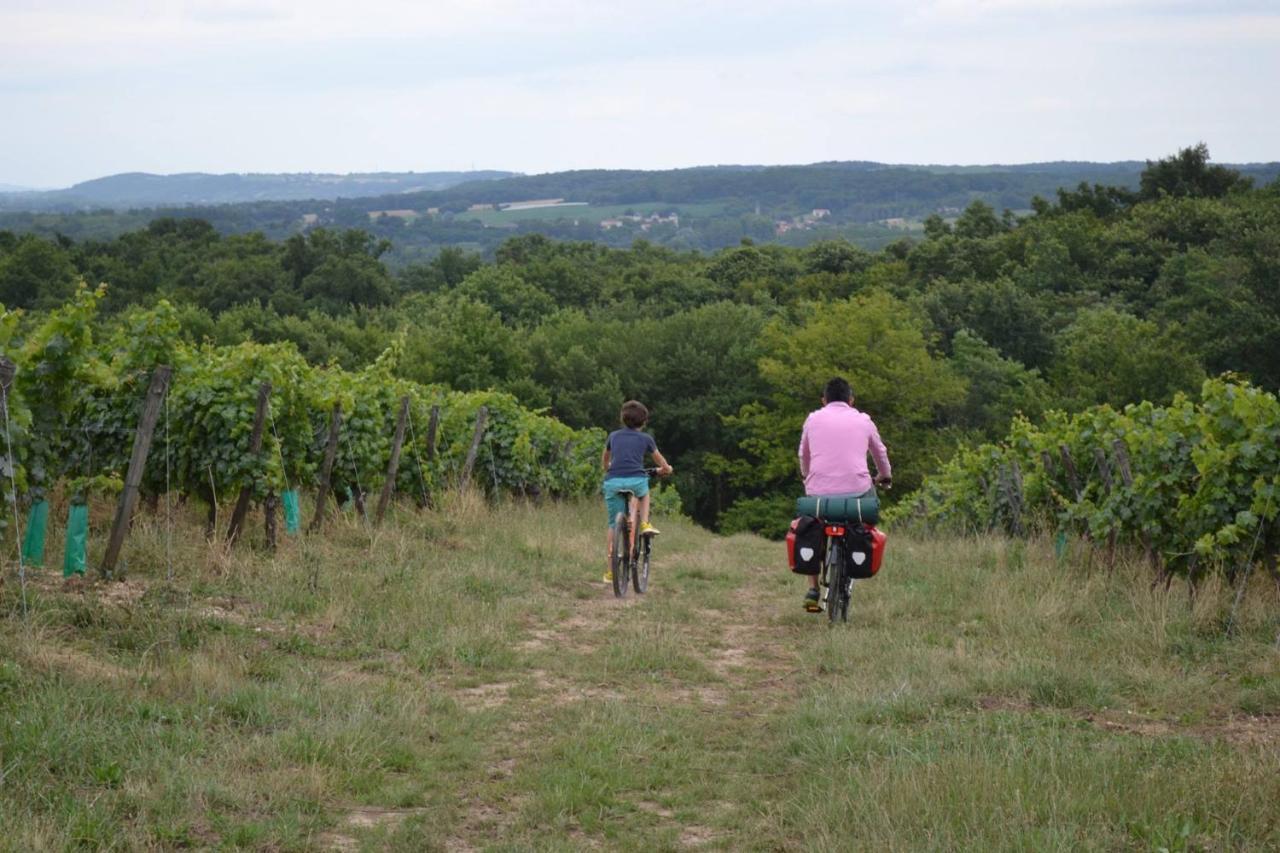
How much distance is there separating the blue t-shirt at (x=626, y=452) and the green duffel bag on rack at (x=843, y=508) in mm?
1897

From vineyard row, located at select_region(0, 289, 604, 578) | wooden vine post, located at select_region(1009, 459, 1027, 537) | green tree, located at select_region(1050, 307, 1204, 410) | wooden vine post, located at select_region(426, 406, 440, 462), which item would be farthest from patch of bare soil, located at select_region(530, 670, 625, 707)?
green tree, located at select_region(1050, 307, 1204, 410)

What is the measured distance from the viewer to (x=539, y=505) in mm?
19938

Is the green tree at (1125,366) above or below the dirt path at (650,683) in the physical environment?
below

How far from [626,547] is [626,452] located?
0.78m

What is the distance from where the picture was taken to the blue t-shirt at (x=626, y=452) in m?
11.2

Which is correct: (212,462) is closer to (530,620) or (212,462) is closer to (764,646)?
(530,620)

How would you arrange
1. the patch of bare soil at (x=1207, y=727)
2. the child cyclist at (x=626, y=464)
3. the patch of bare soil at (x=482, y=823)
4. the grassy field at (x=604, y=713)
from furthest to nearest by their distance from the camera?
1. the child cyclist at (x=626, y=464)
2. the patch of bare soil at (x=1207, y=727)
3. the patch of bare soil at (x=482, y=823)
4. the grassy field at (x=604, y=713)

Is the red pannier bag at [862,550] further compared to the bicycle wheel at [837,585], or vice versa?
the bicycle wheel at [837,585]

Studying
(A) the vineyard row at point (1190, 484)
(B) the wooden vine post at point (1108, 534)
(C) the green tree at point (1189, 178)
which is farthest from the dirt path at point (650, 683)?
(C) the green tree at point (1189, 178)

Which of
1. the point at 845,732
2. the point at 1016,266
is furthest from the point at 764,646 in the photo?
the point at 1016,266

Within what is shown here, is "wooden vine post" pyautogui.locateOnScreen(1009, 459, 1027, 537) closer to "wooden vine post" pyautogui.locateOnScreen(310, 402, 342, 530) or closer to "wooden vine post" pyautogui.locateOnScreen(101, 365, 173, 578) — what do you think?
"wooden vine post" pyautogui.locateOnScreen(310, 402, 342, 530)

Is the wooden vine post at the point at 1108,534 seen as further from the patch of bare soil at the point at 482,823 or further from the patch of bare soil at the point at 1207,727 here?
the patch of bare soil at the point at 482,823

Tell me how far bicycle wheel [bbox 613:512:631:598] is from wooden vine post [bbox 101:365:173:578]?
3764 millimetres

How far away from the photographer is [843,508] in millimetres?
9602
